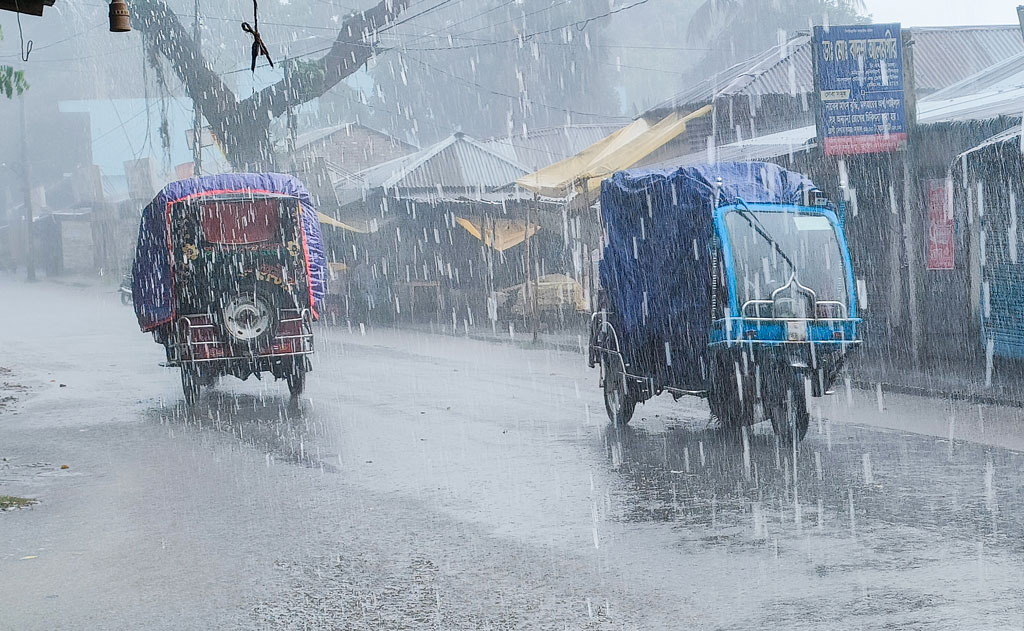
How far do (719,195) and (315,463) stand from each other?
4.30m

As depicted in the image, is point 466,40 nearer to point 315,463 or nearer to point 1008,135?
point 1008,135

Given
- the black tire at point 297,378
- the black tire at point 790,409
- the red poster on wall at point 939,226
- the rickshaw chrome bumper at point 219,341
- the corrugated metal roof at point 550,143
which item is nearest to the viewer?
the black tire at point 790,409

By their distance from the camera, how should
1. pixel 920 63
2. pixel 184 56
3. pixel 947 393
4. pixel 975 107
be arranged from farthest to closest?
pixel 184 56 → pixel 920 63 → pixel 975 107 → pixel 947 393

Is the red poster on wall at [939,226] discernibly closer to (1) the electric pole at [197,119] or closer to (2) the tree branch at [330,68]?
(2) the tree branch at [330,68]

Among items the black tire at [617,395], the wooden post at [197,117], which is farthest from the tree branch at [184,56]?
the black tire at [617,395]

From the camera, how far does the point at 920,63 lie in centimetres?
3141

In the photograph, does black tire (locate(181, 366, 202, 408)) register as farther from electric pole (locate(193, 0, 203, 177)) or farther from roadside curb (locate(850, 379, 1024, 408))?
electric pole (locate(193, 0, 203, 177))

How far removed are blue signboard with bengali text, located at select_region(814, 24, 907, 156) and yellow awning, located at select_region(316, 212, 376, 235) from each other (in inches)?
803

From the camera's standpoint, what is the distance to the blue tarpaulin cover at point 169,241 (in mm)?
14797

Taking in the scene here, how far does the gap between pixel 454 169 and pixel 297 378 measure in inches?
928

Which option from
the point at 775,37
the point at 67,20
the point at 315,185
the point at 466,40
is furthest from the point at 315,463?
the point at 67,20

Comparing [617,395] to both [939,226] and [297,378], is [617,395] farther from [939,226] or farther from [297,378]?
[939,226]

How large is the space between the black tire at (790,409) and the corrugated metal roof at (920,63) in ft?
64.5

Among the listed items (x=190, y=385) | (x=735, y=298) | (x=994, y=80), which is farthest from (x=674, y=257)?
(x=994, y=80)
